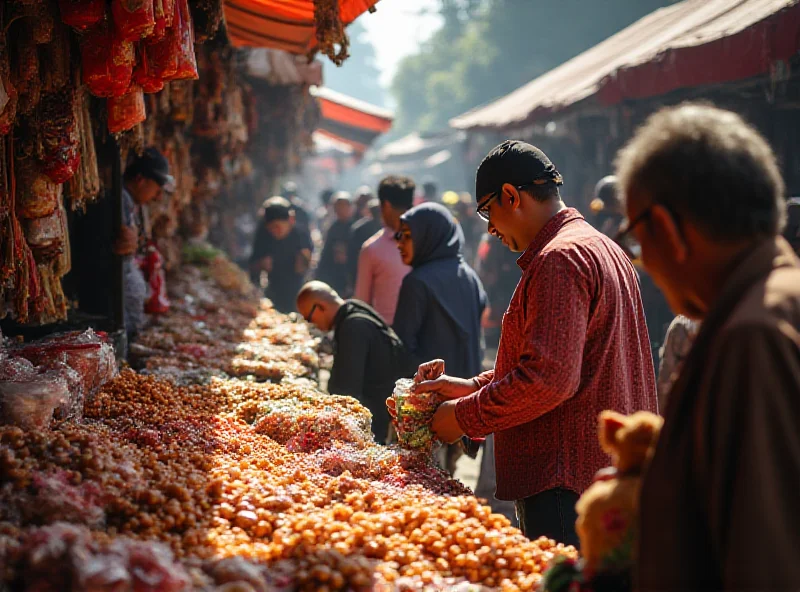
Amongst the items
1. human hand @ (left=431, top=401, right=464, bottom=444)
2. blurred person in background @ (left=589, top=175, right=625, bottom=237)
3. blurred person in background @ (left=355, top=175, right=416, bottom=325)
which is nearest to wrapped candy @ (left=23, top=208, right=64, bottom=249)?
human hand @ (left=431, top=401, right=464, bottom=444)

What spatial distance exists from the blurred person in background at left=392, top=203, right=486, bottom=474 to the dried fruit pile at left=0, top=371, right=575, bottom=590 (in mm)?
1296

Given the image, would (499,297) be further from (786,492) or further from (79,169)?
(786,492)

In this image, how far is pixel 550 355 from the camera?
2.37m

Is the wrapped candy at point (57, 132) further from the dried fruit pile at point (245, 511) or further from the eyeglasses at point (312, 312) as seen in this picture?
the eyeglasses at point (312, 312)

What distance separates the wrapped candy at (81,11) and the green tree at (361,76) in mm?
97892

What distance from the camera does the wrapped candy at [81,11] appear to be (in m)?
2.58

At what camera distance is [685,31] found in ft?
24.1

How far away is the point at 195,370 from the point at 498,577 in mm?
2827

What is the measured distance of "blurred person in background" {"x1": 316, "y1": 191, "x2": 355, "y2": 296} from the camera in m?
8.79

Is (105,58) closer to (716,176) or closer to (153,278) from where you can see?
(716,176)

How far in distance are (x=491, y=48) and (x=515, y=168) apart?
3651cm

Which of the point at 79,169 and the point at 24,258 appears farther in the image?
the point at 79,169

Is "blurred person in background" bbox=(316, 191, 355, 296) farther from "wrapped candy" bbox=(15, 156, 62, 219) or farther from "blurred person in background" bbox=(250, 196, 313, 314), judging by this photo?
"wrapped candy" bbox=(15, 156, 62, 219)

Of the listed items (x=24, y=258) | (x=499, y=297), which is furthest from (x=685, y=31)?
(x=24, y=258)
